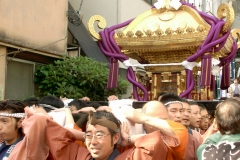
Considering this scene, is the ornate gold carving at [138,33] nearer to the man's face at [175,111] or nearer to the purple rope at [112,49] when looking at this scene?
the purple rope at [112,49]

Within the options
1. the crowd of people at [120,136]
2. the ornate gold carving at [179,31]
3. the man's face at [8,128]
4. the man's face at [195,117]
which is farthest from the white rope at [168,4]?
the man's face at [8,128]

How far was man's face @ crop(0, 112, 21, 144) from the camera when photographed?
8.58ft

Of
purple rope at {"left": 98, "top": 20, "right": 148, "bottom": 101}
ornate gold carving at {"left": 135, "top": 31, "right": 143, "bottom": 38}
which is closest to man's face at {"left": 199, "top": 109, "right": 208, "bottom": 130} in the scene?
purple rope at {"left": 98, "top": 20, "right": 148, "bottom": 101}

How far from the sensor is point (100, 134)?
2.24 meters

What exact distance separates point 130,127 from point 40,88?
615 centimetres

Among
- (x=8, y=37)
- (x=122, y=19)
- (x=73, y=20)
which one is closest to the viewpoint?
(x=8, y=37)

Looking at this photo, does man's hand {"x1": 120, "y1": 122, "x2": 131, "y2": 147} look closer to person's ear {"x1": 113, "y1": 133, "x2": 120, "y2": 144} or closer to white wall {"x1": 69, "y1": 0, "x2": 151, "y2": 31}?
person's ear {"x1": 113, "y1": 133, "x2": 120, "y2": 144}

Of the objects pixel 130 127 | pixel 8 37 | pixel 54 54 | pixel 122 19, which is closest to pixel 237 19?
pixel 122 19

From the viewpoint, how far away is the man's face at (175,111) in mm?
2842

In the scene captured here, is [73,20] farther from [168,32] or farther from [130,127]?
[130,127]

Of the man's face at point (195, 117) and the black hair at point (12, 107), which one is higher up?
the black hair at point (12, 107)

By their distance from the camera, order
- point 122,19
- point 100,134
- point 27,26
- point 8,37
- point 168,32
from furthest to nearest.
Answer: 1. point 122,19
2. point 27,26
3. point 8,37
4. point 168,32
5. point 100,134

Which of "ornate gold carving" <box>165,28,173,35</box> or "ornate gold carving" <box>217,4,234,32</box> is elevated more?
"ornate gold carving" <box>217,4,234,32</box>

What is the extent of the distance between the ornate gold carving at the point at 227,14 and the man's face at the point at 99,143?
15.4 ft
